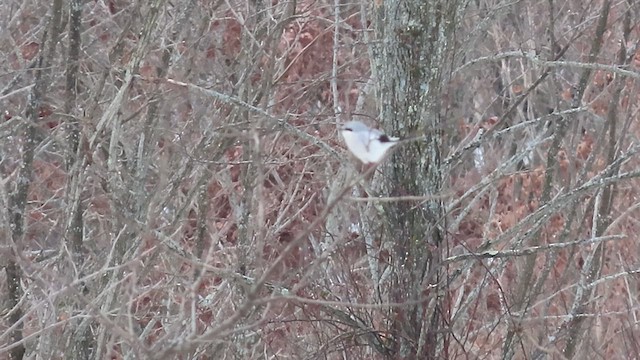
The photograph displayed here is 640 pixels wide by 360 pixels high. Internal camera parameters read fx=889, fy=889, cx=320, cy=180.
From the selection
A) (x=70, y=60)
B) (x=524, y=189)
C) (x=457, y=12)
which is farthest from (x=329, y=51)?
(x=457, y=12)

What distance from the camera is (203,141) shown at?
440 cm

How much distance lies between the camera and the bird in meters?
2.50

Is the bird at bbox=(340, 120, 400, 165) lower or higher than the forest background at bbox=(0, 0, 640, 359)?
higher

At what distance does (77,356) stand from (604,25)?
3.38 m

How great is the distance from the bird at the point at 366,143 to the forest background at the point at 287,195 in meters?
0.07

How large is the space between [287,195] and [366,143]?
306 centimetres

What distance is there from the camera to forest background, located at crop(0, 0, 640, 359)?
3.09 metres

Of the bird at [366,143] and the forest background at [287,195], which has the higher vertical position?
the bird at [366,143]

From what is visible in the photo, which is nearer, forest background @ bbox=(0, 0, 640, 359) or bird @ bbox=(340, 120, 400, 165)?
bird @ bbox=(340, 120, 400, 165)

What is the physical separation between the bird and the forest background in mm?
75

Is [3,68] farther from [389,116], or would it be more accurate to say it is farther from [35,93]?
[389,116]

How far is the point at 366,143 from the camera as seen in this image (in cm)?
258

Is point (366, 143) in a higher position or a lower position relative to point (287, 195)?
higher

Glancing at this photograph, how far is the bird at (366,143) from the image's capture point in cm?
250
